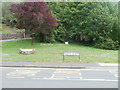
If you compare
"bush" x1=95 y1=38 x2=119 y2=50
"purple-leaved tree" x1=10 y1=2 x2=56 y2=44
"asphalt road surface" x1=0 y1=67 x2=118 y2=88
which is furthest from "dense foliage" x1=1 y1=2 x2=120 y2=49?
"asphalt road surface" x1=0 y1=67 x2=118 y2=88

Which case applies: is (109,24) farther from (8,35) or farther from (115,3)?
(8,35)

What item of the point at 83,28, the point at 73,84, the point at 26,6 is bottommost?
the point at 73,84

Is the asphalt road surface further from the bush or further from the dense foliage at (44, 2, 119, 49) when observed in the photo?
the dense foliage at (44, 2, 119, 49)

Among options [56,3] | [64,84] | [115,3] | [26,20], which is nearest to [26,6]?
[26,20]

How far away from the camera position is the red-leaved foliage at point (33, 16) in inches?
1061

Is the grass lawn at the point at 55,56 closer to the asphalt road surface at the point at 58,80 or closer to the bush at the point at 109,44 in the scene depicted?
the bush at the point at 109,44

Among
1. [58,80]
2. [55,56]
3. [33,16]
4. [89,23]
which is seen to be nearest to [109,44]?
[89,23]

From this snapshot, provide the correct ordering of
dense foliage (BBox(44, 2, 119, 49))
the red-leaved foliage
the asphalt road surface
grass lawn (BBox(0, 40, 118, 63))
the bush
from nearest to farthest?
the asphalt road surface < grass lawn (BBox(0, 40, 118, 63)) < the red-leaved foliage < the bush < dense foliage (BBox(44, 2, 119, 49))

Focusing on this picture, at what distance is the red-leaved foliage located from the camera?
1061 inches

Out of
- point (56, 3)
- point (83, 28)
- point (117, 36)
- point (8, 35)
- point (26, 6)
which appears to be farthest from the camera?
point (8, 35)

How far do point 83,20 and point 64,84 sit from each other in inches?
983

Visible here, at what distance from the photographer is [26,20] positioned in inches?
1082

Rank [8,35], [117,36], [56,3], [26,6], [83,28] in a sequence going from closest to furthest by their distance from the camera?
[26,6]
[117,36]
[83,28]
[56,3]
[8,35]

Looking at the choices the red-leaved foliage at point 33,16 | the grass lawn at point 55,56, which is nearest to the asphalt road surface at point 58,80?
the grass lawn at point 55,56
